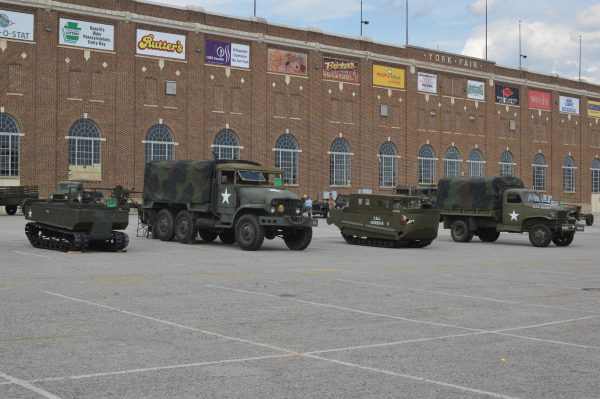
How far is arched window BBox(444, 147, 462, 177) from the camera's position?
75312mm

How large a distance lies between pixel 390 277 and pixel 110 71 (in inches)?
1686

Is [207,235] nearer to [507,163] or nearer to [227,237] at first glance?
[227,237]

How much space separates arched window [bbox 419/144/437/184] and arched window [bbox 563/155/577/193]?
21.6 metres

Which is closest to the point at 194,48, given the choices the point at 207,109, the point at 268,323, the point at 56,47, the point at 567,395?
the point at 207,109

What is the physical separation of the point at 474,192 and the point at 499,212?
4.12ft

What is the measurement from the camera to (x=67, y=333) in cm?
870

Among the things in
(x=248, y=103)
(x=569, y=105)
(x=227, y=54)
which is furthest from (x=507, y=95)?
(x=227, y=54)

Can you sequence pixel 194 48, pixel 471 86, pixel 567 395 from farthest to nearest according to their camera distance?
pixel 471 86
pixel 194 48
pixel 567 395

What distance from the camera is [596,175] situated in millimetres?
92250

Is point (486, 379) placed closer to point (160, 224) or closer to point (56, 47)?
point (160, 224)

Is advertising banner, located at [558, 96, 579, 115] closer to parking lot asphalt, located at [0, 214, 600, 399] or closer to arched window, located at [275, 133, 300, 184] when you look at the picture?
arched window, located at [275, 133, 300, 184]

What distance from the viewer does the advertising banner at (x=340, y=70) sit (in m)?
66.4

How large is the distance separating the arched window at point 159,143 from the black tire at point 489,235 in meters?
31.0

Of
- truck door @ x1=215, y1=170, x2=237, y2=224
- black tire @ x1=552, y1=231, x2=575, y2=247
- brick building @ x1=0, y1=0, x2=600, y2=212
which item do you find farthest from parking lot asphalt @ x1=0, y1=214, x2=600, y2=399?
brick building @ x1=0, y1=0, x2=600, y2=212
